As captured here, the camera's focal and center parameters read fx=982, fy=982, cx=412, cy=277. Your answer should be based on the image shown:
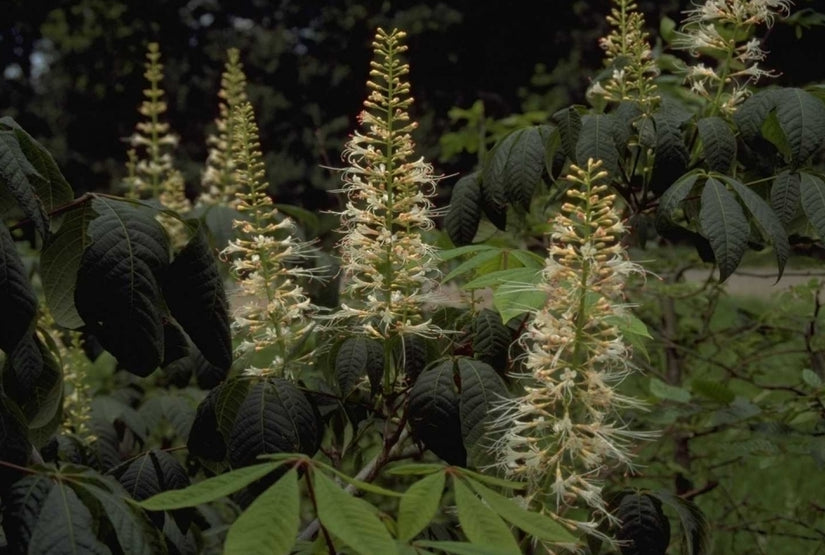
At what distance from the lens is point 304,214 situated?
3.16 metres

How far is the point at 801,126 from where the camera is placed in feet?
7.05

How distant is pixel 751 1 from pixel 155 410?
6.83ft

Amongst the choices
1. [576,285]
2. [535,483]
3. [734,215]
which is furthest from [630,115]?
[535,483]

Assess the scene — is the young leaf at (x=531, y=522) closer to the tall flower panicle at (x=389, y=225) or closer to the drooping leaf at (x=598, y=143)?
the tall flower panicle at (x=389, y=225)

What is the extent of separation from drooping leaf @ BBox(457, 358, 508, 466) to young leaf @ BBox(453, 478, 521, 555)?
16.9 inches

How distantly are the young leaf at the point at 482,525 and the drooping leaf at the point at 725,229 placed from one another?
0.88 metres

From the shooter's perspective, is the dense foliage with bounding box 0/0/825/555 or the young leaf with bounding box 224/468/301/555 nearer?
the young leaf with bounding box 224/468/301/555

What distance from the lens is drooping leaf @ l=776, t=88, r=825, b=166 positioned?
2137 mm

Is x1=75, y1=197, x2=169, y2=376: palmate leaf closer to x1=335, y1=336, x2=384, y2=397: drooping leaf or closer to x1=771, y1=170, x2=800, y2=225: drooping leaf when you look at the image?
x1=335, y1=336, x2=384, y2=397: drooping leaf

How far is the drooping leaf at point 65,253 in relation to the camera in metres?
1.72

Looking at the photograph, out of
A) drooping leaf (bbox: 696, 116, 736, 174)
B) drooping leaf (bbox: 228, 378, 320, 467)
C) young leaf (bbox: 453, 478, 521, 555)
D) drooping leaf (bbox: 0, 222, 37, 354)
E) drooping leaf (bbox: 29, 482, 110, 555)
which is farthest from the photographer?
drooping leaf (bbox: 696, 116, 736, 174)

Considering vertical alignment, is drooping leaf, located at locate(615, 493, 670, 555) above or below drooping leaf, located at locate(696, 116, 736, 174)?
below

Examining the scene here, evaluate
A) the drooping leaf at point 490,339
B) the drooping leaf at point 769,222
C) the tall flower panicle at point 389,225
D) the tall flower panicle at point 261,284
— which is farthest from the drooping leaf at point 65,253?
the drooping leaf at point 769,222

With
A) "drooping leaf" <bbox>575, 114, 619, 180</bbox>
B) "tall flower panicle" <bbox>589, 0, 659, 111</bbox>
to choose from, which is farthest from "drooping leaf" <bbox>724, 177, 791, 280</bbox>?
"tall flower panicle" <bbox>589, 0, 659, 111</bbox>
